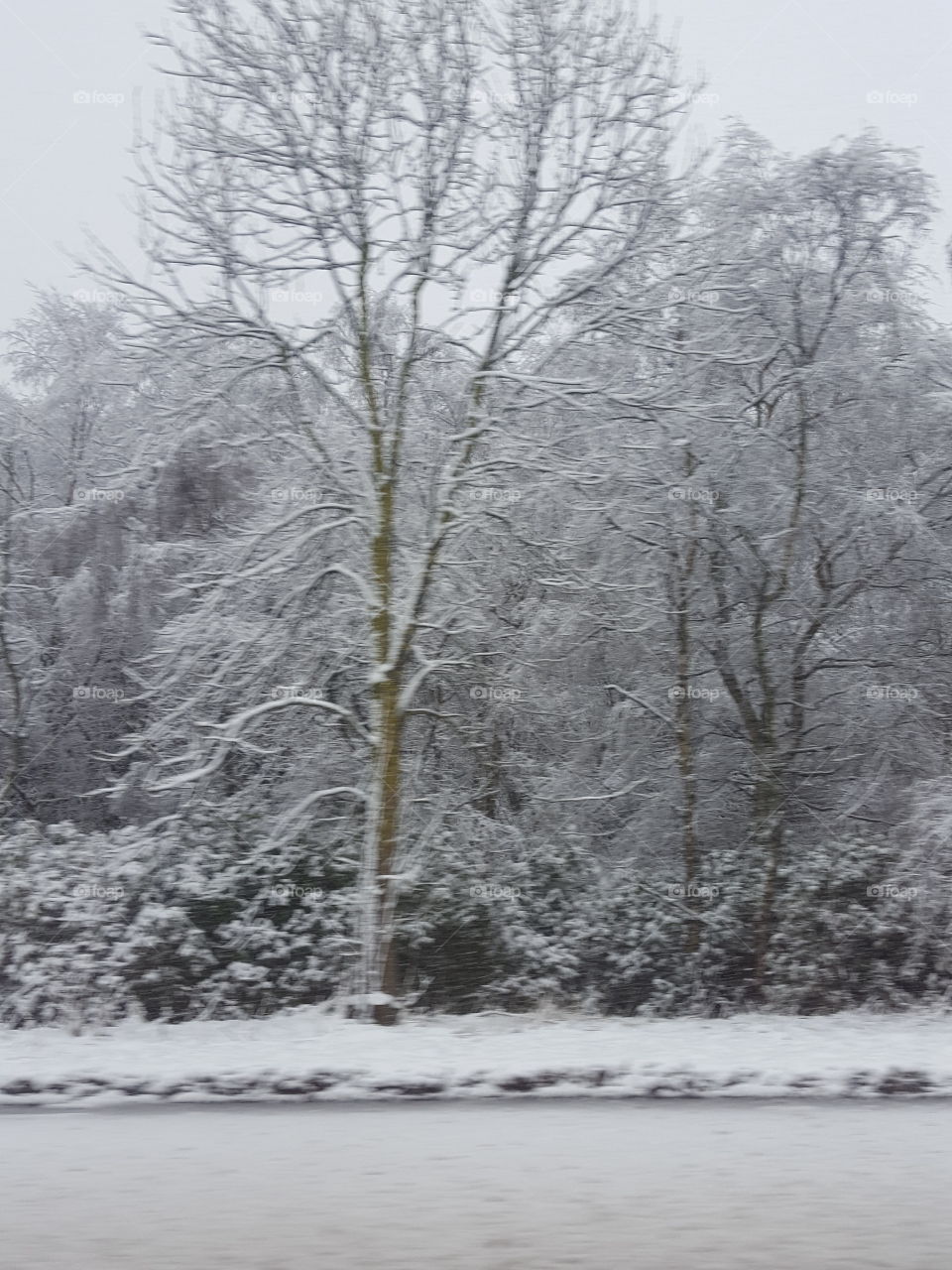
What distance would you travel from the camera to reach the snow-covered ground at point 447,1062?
7.64 meters

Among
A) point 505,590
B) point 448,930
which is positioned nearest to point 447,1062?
point 448,930

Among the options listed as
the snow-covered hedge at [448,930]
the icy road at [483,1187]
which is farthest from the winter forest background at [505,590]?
the icy road at [483,1187]

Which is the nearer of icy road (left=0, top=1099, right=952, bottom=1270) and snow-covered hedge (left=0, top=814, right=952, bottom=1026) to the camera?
icy road (left=0, top=1099, right=952, bottom=1270)

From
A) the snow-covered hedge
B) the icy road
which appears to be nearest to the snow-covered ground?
the icy road

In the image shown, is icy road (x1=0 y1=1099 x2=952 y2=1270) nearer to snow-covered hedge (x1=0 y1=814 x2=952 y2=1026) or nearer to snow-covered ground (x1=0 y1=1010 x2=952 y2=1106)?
snow-covered ground (x1=0 y1=1010 x2=952 y2=1106)

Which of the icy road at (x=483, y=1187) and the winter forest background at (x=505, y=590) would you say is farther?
the winter forest background at (x=505, y=590)

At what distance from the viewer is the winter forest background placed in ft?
35.9

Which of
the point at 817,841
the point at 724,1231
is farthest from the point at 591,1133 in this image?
the point at 817,841

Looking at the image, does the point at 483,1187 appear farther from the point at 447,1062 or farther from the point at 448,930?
the point at 448,930

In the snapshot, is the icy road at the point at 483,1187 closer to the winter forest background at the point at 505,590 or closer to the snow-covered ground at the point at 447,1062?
the snow-covered ground at the point at 447,1062

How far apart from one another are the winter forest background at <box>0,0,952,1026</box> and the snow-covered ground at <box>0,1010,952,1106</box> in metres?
1.02

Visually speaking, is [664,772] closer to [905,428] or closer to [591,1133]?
[905,428]

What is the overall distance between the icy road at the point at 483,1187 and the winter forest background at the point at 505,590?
147 inches

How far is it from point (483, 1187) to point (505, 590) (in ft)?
29.9
